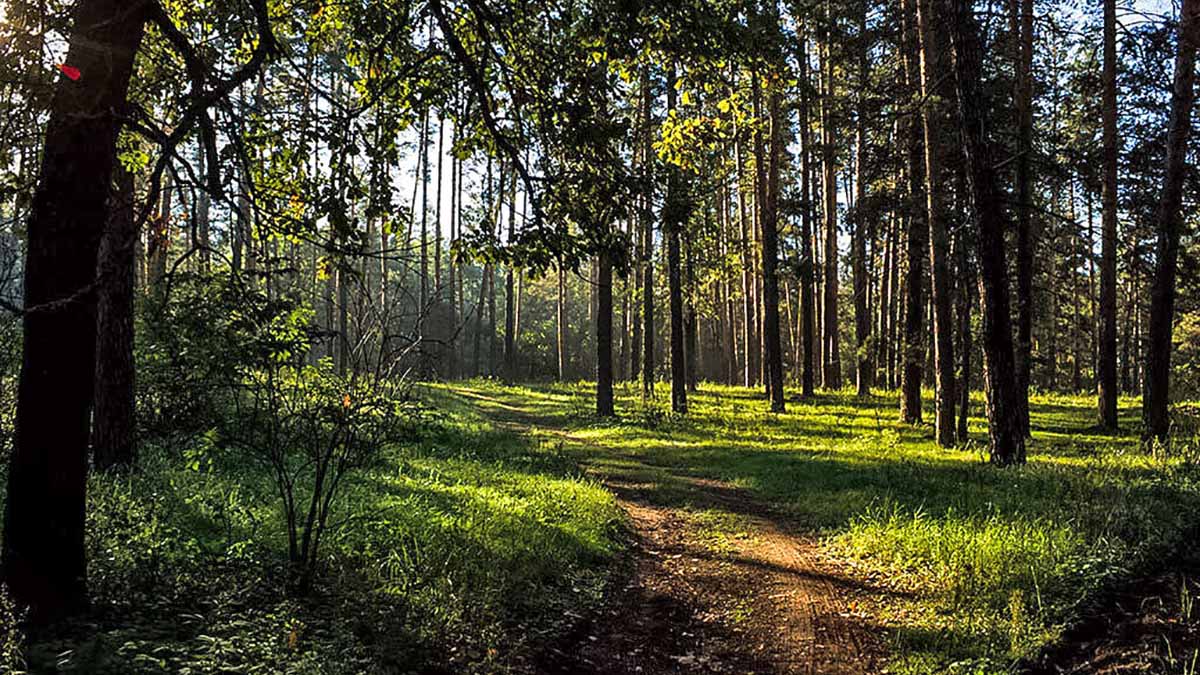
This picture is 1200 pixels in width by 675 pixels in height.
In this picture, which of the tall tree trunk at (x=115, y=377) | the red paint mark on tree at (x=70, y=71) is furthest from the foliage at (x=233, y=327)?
the tall tree trunk at (x=115, y=377)

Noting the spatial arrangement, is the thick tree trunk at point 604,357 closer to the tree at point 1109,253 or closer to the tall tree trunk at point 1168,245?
the tall tree trunk at point 1168,245

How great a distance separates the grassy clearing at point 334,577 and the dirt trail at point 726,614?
37cm

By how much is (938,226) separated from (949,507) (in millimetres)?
6554

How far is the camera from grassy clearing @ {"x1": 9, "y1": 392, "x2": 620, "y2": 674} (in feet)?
13.5

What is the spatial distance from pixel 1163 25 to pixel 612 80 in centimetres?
1201

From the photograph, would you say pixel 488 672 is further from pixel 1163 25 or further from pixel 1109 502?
pixel 1163 25

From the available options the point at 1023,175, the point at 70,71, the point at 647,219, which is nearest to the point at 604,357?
the point at 1023,175

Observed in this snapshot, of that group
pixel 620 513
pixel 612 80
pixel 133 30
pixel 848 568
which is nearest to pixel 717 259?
pixel 620 513

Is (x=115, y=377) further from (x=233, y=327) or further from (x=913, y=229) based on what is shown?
(x=913, y=229)

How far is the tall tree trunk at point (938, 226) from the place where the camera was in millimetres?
12633

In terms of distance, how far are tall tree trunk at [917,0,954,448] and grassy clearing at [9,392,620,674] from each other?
7.84 metres

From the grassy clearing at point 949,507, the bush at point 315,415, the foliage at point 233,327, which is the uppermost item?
the foliage at point 233,327

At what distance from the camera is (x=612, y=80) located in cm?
514

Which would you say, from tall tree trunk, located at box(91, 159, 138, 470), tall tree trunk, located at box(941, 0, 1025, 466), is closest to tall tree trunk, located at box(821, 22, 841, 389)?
tall tree trunk, located at box(941, 0, 1025, 466)
